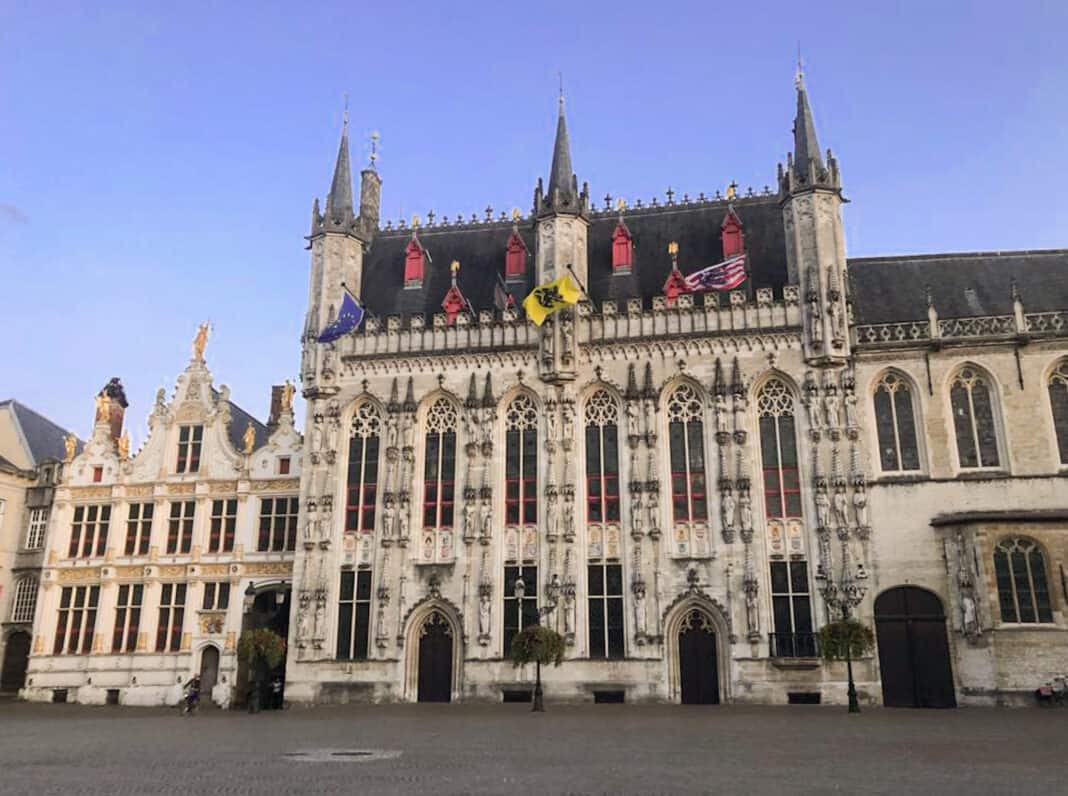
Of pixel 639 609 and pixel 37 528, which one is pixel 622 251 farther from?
pixel 37 528

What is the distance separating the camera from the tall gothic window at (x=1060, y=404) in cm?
3606

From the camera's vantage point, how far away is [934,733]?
22.8 metres

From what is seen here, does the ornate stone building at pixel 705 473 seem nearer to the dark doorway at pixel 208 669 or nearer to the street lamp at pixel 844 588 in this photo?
the street lamp at pixel 844 588

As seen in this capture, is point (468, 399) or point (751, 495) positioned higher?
point (468, 399)

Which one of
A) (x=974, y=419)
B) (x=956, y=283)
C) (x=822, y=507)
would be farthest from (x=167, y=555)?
(x=956, y=283)

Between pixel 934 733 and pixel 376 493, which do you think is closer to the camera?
pixel 934 733

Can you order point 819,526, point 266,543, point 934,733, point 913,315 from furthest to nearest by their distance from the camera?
point 266,543 < point 913,315 < point 819,526 < point 934,733

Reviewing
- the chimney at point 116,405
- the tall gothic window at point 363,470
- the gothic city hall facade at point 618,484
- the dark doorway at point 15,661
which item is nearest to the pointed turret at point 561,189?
the gothic city hall facade at point 618,484

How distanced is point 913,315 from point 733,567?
45.1 ft

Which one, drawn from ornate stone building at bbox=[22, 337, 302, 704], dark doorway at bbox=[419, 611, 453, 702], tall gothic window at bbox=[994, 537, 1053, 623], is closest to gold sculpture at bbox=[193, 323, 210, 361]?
ornate stone building at bbox=[22, 337, 302, 704]

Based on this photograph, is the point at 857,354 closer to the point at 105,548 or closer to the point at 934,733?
the point at 934,733

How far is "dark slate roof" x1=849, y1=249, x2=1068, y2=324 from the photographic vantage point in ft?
130

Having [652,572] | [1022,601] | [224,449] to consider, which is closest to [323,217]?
[224,449]

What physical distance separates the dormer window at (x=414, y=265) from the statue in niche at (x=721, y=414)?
15945 mm
